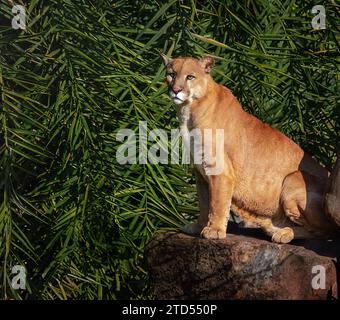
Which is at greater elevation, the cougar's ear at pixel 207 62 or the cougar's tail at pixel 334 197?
the cougar's ear at pixel 207 62

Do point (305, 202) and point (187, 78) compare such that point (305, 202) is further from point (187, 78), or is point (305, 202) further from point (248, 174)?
point (187, 78)

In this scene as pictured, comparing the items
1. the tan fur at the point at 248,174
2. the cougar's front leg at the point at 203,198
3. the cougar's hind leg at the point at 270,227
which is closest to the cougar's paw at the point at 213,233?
the tan fur at the point at 248,174

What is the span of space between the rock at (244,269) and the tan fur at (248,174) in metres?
0.12

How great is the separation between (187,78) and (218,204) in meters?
0.72

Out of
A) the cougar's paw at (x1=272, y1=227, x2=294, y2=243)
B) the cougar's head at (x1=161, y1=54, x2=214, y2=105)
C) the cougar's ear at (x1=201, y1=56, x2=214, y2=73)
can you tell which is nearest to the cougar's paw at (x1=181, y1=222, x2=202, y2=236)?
the cougar's paw at (x1=272, y1=227, x2=294, y2=243)

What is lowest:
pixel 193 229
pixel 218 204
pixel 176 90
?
pixel 193 229

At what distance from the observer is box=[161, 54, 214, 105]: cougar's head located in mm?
5980

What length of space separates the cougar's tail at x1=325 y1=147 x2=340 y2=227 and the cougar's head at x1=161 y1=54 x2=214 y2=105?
854mm

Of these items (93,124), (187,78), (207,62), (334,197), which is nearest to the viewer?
(334,197)

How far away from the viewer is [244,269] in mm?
5957

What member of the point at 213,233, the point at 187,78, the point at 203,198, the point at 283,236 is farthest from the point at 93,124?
the point at 283,236

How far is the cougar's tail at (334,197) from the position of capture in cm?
586

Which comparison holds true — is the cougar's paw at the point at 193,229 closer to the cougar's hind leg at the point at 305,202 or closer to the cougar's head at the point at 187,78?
the cougar's hind leg at the point at 305,202

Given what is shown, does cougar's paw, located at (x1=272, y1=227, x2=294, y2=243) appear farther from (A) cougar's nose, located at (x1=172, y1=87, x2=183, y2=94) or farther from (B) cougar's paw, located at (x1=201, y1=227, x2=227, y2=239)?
(A) cougar's nose, located at (x1=172, y1=87, x2=183, y2=94)
